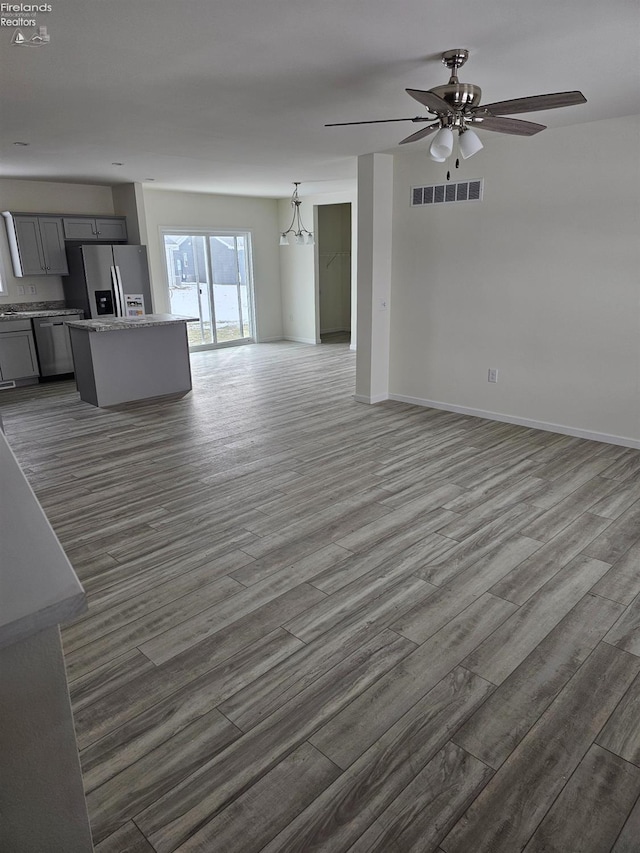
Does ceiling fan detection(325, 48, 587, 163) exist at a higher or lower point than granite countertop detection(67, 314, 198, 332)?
higher

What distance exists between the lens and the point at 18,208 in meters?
7.25

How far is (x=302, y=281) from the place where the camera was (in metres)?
10.2

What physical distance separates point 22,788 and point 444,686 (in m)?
1.50

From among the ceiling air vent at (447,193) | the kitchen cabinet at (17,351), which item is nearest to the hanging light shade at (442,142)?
the ceiling air vent at (447,193)

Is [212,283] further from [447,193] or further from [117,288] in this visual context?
[447,193]

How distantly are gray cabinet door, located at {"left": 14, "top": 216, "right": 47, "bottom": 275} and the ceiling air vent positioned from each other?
4.91 m

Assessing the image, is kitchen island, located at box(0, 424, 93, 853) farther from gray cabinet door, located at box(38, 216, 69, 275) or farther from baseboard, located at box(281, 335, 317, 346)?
baseboard, located at box(281, 335, 317, 346)

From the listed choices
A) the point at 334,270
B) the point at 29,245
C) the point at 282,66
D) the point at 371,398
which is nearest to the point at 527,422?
the point at 371,398

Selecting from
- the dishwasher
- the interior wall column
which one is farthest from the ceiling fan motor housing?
the dishwasher

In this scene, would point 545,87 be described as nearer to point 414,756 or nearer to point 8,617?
point 414,756

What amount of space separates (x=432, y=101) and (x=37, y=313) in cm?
628

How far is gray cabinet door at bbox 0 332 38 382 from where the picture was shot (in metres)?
6.97

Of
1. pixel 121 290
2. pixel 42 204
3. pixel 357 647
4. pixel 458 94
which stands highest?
pixel 42 204

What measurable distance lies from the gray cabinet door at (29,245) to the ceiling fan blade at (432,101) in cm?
617
